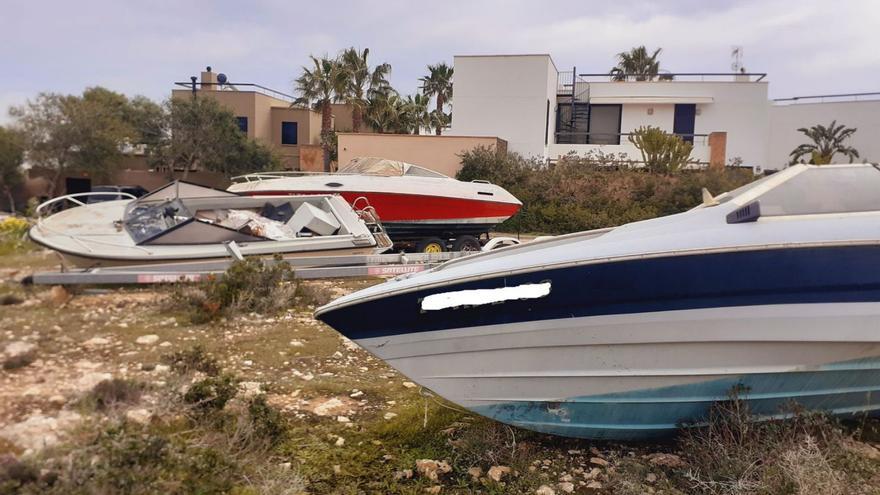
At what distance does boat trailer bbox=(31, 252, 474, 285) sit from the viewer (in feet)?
20.3

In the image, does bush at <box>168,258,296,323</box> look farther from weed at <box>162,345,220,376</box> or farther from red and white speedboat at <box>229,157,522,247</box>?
red and white speedboat at <box>229,157,522,247</box>

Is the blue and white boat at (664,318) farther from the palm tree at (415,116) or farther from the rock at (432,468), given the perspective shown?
the palm tree at (415,116)

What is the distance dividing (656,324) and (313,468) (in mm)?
1869

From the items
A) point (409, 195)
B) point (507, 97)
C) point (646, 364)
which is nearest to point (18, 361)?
point (646, 364)

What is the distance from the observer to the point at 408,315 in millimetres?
3064

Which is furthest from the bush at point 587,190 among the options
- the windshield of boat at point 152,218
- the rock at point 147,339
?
the rock at point 147,339

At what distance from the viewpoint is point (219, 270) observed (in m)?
7.01

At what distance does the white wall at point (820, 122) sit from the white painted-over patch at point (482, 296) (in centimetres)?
3204

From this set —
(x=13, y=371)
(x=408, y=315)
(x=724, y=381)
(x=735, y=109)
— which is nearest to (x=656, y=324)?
(x=724, y=381)

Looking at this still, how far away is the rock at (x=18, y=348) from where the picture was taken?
4445mm

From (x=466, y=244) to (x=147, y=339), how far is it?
21.5 ft

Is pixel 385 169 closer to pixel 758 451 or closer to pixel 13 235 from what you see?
pixel 13 235

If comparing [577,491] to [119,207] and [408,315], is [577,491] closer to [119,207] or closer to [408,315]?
[408,315]

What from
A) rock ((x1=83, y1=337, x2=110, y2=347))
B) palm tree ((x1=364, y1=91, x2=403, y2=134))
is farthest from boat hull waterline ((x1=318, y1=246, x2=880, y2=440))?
palm tree ((x1=364, y1=91, x2=403, y2=134))
